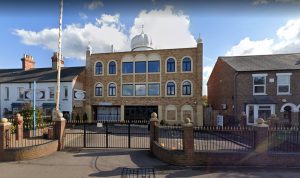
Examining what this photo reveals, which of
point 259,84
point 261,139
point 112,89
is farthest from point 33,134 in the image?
point 259,84

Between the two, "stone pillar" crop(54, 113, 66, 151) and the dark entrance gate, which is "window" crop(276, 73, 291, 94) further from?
"stone pillar" crop(54, 113, 66, 151)

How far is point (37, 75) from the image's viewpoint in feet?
88.0

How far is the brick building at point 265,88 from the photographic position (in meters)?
18.5

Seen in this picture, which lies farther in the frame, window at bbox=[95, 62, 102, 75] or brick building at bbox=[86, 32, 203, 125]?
window at bbox=[95, 62, 102, 75]

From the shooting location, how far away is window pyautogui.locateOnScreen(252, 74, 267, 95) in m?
19.2

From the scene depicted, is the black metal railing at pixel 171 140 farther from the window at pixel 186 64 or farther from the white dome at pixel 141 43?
the white dome at pixel 141 43

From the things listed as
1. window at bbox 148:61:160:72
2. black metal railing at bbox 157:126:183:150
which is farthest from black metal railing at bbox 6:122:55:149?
window at bbox 148:61:160:72

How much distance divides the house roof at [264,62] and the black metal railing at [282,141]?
1137 centimetres

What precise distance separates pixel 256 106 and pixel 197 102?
6208 mm

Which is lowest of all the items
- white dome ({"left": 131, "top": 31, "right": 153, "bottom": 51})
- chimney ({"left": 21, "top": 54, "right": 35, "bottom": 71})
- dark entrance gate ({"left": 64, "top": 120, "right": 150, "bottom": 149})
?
dark entrance gate ({"left": 64, "top": 120, "right": 150, "bottom": 149})

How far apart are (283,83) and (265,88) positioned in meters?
1.59

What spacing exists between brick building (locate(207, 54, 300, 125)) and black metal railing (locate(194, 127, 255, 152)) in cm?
654

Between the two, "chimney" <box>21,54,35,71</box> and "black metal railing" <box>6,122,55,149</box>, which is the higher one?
"chimney" <box>21,54,35,71</box>

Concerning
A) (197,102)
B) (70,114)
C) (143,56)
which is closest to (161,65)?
(143,56)
